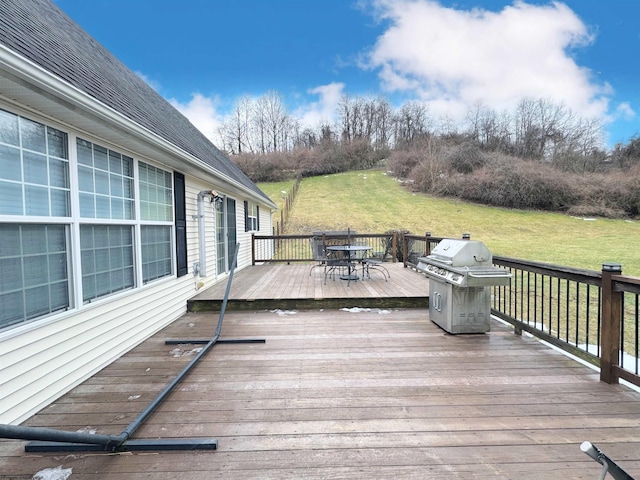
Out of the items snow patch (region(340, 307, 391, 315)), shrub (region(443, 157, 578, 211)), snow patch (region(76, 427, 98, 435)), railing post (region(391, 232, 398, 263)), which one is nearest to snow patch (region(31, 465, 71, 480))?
snow patch (region(76, 427, 98, 435))

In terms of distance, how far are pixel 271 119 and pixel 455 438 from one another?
32934mm

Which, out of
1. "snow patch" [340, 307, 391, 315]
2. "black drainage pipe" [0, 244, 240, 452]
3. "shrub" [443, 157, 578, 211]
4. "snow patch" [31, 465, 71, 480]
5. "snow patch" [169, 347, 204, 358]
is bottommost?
"snow patch" [340, 307, 391, 315]

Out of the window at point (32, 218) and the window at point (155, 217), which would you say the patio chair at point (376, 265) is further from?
the window at point (32, 218)

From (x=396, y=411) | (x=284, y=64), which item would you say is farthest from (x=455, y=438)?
(x=284, y=64)

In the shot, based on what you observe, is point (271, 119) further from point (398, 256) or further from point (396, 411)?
point (396, 411)

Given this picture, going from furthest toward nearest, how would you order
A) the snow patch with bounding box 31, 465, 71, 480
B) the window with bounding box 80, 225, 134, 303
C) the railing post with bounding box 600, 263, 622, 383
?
the window with bounding box 80, 225, 134, 303 < the railing post with bounding box 600, 263, 622, 383 < the snow patch with bounding box 31, 465, 71, 480

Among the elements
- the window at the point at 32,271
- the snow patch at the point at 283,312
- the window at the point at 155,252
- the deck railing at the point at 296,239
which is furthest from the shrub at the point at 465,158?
the window at the point at 32,271

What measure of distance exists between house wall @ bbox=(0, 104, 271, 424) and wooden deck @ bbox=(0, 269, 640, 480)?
0.45 ft

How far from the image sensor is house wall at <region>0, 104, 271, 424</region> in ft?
6.68

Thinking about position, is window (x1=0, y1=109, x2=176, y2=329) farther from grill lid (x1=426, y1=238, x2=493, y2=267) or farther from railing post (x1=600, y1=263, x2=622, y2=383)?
railing post (x1=600, y1=263, x2=622, y2=383)

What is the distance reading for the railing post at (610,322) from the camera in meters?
2.39

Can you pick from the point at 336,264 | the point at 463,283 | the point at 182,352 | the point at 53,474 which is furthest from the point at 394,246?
the point at 53,474

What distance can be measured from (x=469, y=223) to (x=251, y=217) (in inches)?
573

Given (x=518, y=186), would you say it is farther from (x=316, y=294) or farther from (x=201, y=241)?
(x=201, y=241)
